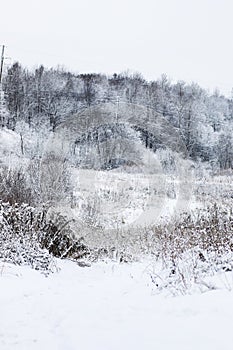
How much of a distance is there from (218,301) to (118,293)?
1.82 meters

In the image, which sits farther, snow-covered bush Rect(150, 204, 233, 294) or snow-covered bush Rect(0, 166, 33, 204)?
snow-covered bush Rect(0, 166, 33, 204)

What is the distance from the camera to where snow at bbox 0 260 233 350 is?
2973 mm

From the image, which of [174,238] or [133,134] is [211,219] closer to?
[174,238]

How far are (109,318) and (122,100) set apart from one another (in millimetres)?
33405

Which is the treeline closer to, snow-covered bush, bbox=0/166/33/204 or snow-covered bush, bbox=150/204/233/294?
snow-covered bush, bbox=0/166/33/204

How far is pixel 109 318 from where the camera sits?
3.70 metres

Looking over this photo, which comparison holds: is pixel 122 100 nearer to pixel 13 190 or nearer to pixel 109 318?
pixel 13 190

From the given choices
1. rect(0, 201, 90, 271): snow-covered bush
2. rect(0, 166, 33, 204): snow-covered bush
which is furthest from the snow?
rect(0, 166, 33, 204): snow-covered bush

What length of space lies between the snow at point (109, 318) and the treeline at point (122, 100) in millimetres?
25045

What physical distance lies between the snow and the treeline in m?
25.0

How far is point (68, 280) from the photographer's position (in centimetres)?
643

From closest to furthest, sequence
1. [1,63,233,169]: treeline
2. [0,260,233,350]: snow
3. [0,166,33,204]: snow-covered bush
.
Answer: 1. [0,260,233,350]: snow
2. [0,166,33,204]: snow-covered bush
3. [1,63,233,169]: treeline

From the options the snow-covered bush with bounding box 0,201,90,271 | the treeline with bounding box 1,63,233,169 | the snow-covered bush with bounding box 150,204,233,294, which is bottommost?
the snow-covered bush with bounding box 0,201,90,271

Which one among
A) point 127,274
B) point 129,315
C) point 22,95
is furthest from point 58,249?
point 22,95
